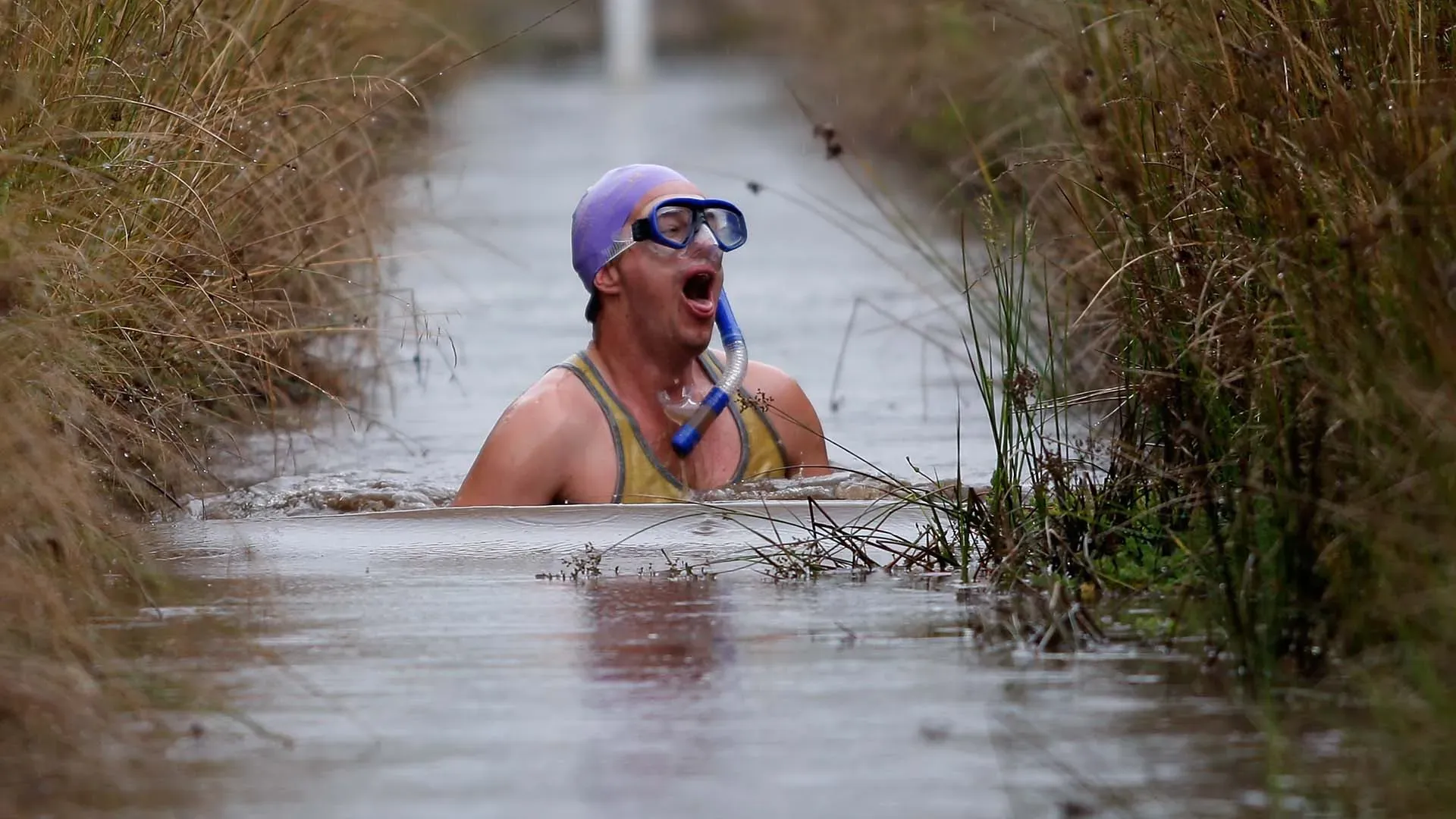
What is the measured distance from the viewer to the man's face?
598cm

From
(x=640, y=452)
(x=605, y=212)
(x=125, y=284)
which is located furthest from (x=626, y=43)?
(x=125, y=284)

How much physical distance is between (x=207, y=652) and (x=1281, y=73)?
255cm

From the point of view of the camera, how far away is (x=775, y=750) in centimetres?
356

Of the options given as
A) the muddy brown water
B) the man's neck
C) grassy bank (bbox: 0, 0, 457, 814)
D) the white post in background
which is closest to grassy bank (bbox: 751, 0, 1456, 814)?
the muddy brown water

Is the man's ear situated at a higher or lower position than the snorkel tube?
higher

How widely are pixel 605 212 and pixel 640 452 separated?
0.63 metres

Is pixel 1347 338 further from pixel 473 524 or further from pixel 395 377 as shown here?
pixel 395 377

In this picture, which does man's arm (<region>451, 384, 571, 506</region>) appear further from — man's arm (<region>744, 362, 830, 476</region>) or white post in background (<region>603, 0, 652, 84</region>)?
white post in background (<region>603, 0, 652, 84</region>)

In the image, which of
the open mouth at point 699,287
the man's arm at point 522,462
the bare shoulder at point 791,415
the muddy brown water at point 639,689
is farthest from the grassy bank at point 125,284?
the bare shoulder at point 791,415

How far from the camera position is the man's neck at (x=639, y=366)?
602 cm

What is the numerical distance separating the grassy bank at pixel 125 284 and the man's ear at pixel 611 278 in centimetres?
68

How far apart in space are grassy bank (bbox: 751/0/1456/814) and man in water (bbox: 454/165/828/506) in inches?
35.7

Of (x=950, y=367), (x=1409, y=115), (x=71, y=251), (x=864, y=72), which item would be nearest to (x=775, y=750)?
(x=1409, y=115)

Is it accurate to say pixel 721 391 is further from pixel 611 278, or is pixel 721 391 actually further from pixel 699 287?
pixel 611 278
